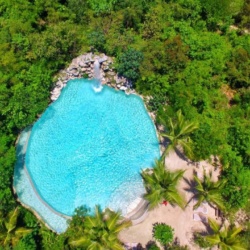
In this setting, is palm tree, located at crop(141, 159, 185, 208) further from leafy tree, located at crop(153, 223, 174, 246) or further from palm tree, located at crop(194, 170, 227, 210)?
leafy tree, located at crop(153, 223, 174, 246)

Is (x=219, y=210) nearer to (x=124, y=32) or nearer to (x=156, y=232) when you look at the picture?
(x=156, y=232)

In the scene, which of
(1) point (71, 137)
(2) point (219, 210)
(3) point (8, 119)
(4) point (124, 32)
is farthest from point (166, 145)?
(3) point (8, 119)

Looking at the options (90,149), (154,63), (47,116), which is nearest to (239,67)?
(154,63)

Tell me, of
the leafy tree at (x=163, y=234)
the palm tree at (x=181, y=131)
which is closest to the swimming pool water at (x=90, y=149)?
the palm tree at (x=181, y=131)

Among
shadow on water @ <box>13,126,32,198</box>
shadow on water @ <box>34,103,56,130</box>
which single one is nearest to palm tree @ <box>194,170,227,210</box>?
shadow on water @ <box>13,126,32,198</box>

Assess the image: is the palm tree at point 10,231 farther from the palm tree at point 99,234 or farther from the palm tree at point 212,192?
the palm tree at point 212,192

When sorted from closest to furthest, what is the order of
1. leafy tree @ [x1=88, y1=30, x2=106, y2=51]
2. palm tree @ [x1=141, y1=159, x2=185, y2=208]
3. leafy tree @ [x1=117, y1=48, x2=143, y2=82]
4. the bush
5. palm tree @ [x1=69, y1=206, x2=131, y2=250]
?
palm tree @ [x1=69, y1=206, x2=131, y2=250] < palm tree @ [x1=141, y1=159, x2=185, y2=208] < the bush < leafy tree @ [x1=117, y1=48, x2=143, y2=82] < leafy tree @ [x1=88, y1=30, x2=106, y2=51]

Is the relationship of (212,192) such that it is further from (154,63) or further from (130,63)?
(130,63)
